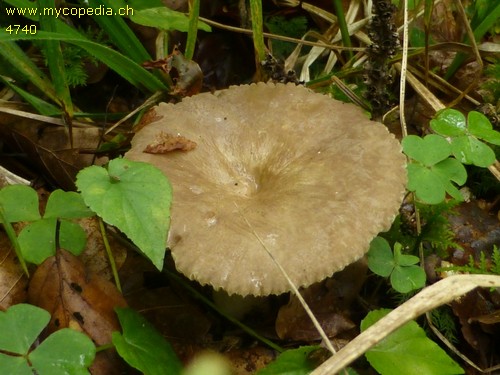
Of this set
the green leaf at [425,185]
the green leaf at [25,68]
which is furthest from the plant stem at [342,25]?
the green leaf at [25,68]

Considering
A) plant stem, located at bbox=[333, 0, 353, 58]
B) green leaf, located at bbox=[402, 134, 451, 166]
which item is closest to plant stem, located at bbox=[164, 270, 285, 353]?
green leaf, located at bbox=[402, 134, 451, 166]

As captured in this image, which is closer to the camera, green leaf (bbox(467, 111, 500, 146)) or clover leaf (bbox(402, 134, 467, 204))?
clover leaf (bbox(402, 134, 467, 204))

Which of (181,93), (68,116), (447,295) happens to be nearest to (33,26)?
(68,116)

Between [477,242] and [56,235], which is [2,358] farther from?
[477,242]

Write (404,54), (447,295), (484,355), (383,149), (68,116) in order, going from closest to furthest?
(447,295)
(383,149)
(484,355)
(68,116)
(404,54)

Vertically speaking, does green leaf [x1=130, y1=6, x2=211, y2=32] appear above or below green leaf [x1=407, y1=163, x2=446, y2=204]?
above

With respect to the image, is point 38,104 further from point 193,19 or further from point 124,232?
point 124,232

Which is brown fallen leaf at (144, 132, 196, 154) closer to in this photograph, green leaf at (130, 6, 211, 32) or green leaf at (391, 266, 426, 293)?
green leaf at (130, 6, 211, 32)
